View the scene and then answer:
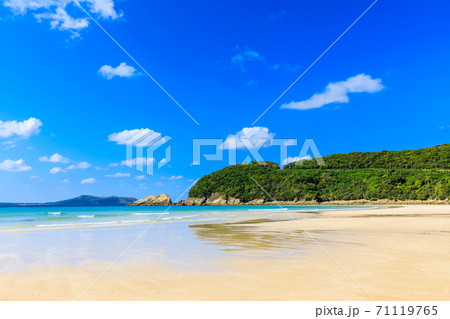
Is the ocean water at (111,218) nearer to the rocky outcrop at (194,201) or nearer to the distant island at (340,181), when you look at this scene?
the distant island at (340,181)

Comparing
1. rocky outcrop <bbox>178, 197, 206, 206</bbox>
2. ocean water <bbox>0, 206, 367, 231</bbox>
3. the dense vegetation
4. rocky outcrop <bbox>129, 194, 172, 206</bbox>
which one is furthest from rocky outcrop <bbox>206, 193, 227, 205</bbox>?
ocean water <bbox>0, 206, 367, 231</bbox>

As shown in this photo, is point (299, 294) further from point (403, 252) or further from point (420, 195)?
point (420, 195)

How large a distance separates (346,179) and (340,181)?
6.32 ft

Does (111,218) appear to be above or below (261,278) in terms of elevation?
below

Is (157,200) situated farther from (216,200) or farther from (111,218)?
(111,218)

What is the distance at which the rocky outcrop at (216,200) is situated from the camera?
121650 millimetres

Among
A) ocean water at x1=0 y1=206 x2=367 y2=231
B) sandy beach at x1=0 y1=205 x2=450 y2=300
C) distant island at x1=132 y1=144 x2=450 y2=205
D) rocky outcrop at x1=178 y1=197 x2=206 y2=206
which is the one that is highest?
distant island at x1=132 y1=144 x2=450 y2=205

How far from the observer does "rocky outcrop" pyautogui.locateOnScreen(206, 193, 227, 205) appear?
121650mm

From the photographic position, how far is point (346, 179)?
10850 centimetres

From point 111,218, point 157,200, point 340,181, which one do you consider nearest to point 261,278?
point 111,218

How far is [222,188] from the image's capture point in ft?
405

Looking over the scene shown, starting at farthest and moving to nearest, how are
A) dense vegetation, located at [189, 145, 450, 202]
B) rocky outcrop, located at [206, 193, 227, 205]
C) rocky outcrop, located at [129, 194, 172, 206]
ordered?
rocky outcrop, located at [129, 194, 172, 206] < rocky outcrop, located at [206, 193, 227, 205] < dense vegetation, located at [189, 145, 450, 202]

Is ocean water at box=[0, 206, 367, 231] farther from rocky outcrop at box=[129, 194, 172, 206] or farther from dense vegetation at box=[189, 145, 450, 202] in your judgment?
rocky outcrop at box=[129, 194, 172, 206]

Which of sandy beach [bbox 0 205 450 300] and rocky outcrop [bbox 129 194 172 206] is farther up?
rocky outcrop [bbox 129 194 172 206]
